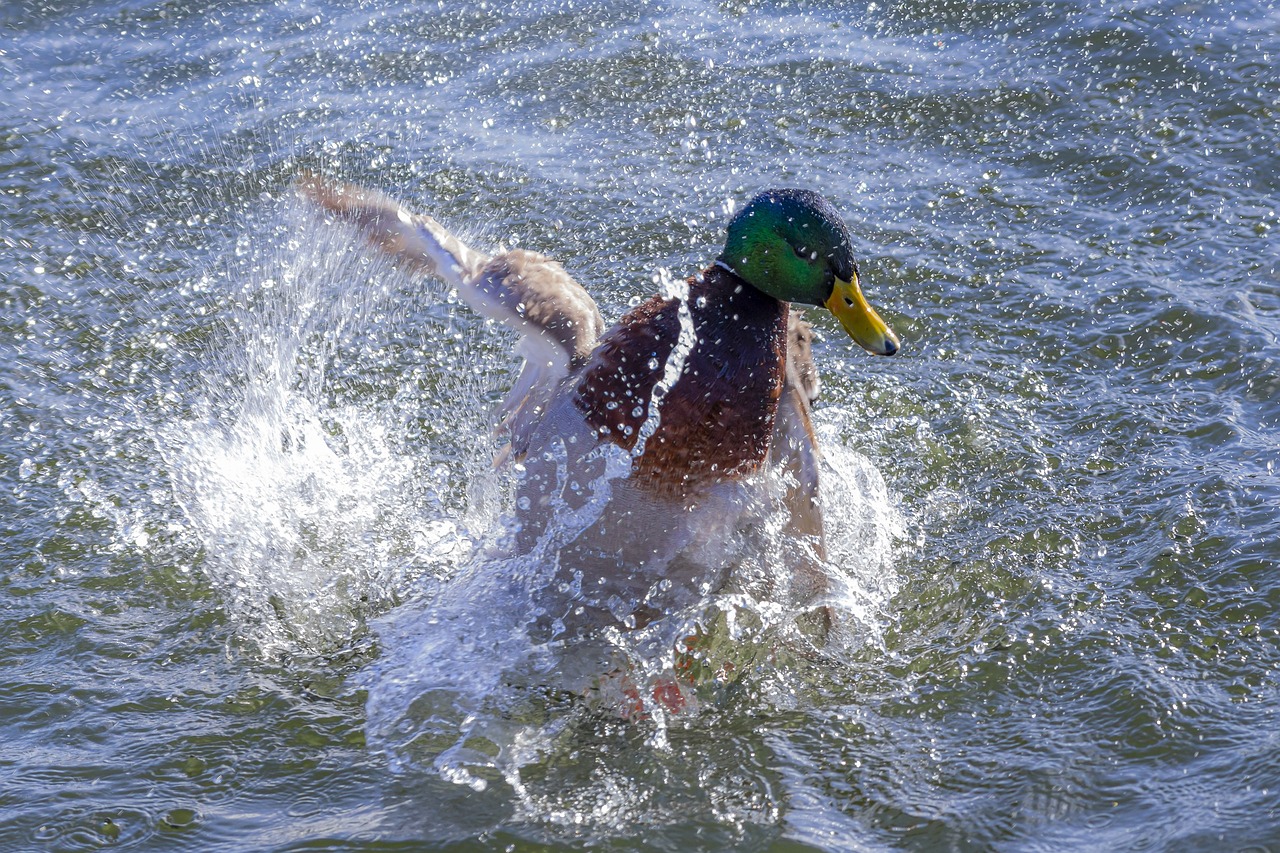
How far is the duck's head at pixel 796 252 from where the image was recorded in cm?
369

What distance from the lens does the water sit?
336 cm

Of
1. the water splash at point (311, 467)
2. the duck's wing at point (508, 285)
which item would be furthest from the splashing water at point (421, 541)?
the duck's wing at point (508, 285)

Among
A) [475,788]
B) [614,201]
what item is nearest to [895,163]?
[614,201]

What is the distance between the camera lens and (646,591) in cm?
393

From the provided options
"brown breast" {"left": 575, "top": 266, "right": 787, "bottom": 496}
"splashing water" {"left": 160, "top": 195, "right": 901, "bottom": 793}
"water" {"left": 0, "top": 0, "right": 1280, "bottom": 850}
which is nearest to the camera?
"water" {"left": 0, "top": 0, "right": 1280, "bottom": 850}

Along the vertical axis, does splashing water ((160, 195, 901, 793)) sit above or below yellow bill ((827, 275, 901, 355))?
below

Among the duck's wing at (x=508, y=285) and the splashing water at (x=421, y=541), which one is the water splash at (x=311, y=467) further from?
the duck's wing at (x=508, y=285)

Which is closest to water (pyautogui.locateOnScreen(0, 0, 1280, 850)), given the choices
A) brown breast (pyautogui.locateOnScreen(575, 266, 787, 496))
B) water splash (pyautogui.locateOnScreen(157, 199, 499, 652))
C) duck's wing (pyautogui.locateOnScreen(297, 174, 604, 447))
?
water splash (pyautogui.locateOnScreen(157, 199, 499, 652))

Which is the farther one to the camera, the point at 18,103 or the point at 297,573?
the point at 18,103

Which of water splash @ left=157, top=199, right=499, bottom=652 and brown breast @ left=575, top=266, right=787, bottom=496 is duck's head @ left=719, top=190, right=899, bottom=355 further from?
water splash @ left=157, top=199, right=499, bottom=652

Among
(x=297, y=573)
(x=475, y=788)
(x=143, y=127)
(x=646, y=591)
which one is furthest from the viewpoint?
(x=143, y=127)

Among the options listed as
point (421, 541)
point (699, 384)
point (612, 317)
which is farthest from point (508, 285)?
point (612, 317)

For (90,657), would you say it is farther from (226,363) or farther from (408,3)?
(408,3)

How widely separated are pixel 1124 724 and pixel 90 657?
2.91 meters
